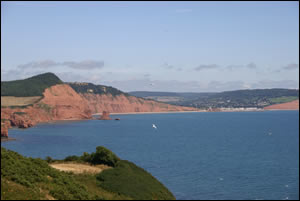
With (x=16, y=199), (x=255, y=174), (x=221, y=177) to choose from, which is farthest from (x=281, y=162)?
(x=16, y=199)

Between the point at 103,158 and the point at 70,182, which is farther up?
the point at 70,182

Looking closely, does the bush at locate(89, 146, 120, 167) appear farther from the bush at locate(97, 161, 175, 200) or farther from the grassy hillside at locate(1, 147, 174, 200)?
the bush at locate(97, 161, 175, 200)

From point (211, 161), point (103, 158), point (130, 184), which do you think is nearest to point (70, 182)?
point (130, 184)

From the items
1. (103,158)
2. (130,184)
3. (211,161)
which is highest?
(103,158)

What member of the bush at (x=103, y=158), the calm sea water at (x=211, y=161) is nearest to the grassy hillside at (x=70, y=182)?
the bush at (x=103, y=158)

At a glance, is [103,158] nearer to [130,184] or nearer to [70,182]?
[130,184]

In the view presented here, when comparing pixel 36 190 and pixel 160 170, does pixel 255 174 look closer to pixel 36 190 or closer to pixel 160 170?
pixel 160 170

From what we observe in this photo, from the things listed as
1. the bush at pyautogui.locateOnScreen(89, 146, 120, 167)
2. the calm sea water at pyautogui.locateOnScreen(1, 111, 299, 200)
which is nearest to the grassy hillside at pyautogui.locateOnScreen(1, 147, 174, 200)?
the bush at pyautogui.locateOnScreen(89, 146, 120, 167)

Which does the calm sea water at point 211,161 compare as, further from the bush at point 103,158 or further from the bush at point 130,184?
the bush at point 130,184
